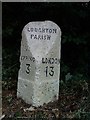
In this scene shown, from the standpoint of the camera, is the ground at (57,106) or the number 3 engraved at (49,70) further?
the number 3 engraved at (49,70)

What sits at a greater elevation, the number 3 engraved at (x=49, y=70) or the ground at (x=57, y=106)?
the number 3 engraved at (x=49, y=70)

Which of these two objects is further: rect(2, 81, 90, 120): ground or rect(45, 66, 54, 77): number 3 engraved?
rect(45, 66, 54, 77): number 3 engraved

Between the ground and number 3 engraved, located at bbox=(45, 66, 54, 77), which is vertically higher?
number 3 engraved, located at bbox=(45, 66, 54, 77)

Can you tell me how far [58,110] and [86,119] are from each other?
0.55 m

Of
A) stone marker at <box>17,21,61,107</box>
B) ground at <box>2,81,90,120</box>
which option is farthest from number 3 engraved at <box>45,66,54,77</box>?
ground at <box>2,81,90,120</box>

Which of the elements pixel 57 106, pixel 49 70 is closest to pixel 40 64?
pixel 49 70

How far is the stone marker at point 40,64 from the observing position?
5973 mm

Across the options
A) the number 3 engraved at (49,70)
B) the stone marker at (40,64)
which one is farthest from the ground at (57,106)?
the number 3 engraved at (49,70)

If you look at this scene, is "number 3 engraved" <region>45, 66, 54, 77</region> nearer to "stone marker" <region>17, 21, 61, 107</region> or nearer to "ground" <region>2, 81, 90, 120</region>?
"stone marker" <region>17, 21, 61, 107</region>

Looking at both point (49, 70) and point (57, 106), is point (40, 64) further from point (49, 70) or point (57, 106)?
point (57, 106)

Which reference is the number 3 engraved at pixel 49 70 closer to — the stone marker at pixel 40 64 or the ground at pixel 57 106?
the stone marker at pixel 40 64

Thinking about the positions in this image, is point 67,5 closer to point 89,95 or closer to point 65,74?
point 65,74

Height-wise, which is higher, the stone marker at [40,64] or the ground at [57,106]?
the stone marker at [40,64]

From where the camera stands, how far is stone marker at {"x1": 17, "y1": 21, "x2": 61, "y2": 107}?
19.6 ft
